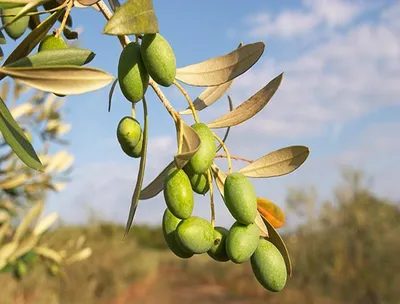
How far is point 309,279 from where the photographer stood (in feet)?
26.3

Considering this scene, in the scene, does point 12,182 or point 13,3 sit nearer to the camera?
point 13,3

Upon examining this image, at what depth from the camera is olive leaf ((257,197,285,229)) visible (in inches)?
24.3

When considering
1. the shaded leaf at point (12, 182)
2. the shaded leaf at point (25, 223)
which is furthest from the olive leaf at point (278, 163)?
the shaded leaf at point (12, 182)

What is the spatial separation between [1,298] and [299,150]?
441cm

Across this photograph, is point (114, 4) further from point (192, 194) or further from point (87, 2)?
point (192, 194)

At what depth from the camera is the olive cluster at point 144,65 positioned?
0.49 m

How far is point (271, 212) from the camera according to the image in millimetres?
625

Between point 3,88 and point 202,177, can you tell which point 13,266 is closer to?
point 3,88

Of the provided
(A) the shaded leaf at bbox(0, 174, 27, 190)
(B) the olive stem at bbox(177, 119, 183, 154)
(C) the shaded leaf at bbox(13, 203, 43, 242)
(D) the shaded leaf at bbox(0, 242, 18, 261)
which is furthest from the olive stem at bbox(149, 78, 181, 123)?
(A) the shaded leaf at bbox(0, 174, 27, 190)

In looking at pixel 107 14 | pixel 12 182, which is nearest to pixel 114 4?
pixel 107 14

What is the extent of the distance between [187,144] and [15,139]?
161 mm

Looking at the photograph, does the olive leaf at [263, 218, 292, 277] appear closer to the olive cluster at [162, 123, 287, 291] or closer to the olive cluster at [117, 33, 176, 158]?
the olive cluster at [162, 123, 287, 291]

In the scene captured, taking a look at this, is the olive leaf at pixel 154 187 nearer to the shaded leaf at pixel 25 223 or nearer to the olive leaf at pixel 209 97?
the olive leaf at pixel 209 97

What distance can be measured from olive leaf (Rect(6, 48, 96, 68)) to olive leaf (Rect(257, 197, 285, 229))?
25cm
